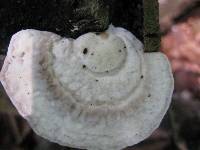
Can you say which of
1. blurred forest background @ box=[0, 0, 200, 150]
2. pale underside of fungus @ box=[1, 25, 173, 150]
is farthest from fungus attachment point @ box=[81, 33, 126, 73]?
blurred forest background @ box=[0, 0, 200, 150]

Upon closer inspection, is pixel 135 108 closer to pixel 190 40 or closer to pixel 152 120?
pixel 152 120

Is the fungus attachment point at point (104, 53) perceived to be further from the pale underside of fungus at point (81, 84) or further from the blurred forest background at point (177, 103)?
the blurred forest background at point (177, 103)

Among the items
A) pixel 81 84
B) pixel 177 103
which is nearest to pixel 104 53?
pixel 81 84

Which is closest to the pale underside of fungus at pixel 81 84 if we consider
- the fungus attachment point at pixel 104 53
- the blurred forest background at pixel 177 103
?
the fungus attachment point at pixel 104 53

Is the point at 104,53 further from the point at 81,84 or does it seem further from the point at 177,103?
the point at 177,103

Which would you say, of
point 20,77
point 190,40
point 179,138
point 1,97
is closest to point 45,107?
point 20,77

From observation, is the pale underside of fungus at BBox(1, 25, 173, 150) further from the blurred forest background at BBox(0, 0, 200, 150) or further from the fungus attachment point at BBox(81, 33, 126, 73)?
the blurred forest background at BBox(0, 0, 200, 150)
